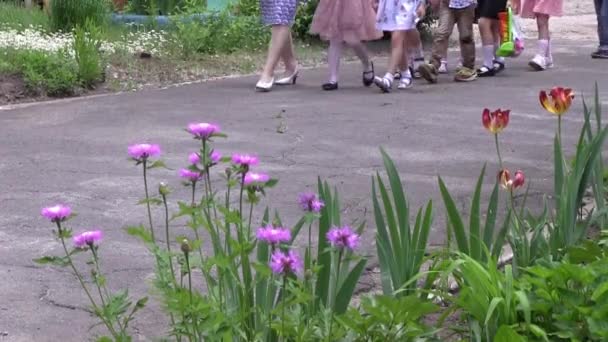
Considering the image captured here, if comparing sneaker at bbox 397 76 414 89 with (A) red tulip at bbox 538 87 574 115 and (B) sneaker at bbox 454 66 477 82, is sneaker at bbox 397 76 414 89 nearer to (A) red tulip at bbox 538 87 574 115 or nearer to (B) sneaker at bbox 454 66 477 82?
(B) sneaker at bbox 454 66 477 82

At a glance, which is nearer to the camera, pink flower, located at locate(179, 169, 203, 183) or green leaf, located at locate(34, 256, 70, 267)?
green leaf, located at locate(34, 256, 70, 267)

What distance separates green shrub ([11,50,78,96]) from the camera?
884 cm

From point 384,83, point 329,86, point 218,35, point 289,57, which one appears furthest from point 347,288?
point 218,35

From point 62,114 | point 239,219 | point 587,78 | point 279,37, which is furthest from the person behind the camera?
point 587,78

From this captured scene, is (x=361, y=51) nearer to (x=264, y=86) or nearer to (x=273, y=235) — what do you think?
(x=264, y=86)

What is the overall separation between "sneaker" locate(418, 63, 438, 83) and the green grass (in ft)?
12.4

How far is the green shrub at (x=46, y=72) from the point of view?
884 centimetres

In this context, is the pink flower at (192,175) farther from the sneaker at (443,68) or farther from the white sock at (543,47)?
the white sock at (543,47)

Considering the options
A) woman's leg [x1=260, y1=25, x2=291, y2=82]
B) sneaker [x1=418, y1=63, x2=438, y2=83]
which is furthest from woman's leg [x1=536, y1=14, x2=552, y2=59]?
woman's leg [x1=260, y1=25, x2=291, y2=82]

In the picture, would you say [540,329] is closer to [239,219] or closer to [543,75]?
[239,219]

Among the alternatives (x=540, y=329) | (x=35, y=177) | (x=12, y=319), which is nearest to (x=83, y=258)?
(x=12, y=319)

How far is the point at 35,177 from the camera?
6016mm

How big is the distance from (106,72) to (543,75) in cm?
402

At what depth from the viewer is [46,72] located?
29.4ft
